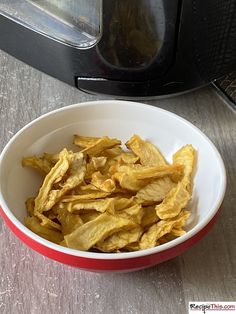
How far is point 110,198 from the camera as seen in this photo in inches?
22.0

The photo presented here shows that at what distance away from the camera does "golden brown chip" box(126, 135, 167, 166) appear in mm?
608

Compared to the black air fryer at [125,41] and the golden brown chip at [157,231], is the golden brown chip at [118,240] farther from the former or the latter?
the black air fryer at [125,41]

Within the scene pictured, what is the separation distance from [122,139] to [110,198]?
0.34ft

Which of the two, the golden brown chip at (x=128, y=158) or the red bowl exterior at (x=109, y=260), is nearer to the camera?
the red bowl exterior at (x=109, y=260)

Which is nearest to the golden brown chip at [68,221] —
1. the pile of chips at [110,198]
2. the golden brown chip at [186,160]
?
the pile of chips at [110,198]

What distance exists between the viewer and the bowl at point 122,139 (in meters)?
0.49

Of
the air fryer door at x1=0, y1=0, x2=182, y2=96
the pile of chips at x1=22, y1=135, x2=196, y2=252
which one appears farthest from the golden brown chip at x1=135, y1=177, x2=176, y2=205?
the air fryer door at x1=0, y1=0, x2=182, y2=96

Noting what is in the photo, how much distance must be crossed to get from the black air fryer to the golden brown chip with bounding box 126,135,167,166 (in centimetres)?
10

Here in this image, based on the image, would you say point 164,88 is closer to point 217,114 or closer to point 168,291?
point 217,114

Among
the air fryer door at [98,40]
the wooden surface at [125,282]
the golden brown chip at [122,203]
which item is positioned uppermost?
the air fryer door at [98,40]

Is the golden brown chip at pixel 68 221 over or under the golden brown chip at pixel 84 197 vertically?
under

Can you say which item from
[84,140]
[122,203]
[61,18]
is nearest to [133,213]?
[122,203]

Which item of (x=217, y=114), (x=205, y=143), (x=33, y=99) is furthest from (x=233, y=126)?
(x=33, y=99)

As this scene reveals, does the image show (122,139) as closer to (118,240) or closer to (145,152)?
(145,152)
